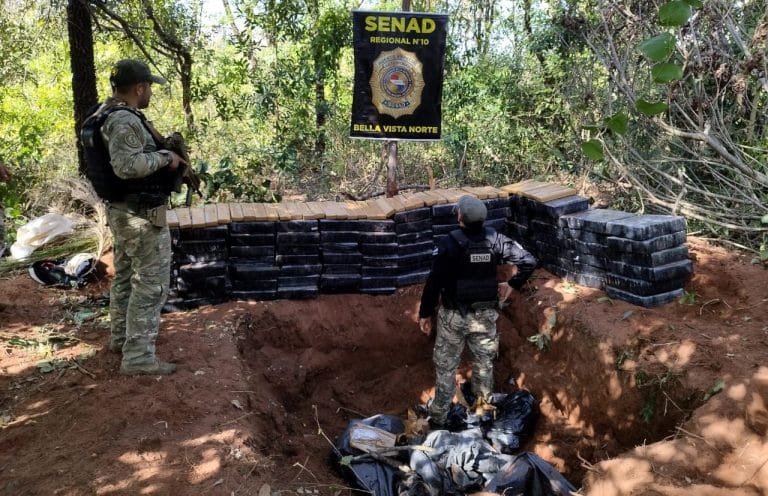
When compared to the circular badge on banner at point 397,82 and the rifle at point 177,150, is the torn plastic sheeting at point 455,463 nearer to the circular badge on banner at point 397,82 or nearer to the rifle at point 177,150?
the rifle at point 177,150

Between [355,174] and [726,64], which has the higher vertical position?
[726,64]

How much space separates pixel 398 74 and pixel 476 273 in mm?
2610

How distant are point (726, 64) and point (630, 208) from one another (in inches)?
100.0

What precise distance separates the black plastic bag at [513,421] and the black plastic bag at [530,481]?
25.1 inches

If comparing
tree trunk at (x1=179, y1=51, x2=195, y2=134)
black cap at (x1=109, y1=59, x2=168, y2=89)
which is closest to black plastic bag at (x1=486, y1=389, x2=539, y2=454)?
black cap at (x1=109, y1=59, x2=168, y2=89)

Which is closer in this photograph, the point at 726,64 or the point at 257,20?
the point at 726,64

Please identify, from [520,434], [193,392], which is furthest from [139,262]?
[520,434]

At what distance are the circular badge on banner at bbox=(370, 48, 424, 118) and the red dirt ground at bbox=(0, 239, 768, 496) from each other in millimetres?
2055

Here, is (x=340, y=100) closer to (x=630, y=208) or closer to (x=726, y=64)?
(x=630, y=208)

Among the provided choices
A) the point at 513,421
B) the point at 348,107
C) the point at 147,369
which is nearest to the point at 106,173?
the point at 147,369

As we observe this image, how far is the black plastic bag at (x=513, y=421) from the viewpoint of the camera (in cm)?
423

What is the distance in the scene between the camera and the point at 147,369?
12.7 ft

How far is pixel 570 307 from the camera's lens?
4797mm

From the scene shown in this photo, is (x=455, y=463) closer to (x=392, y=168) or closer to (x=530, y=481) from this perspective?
(x=530, y=481)
